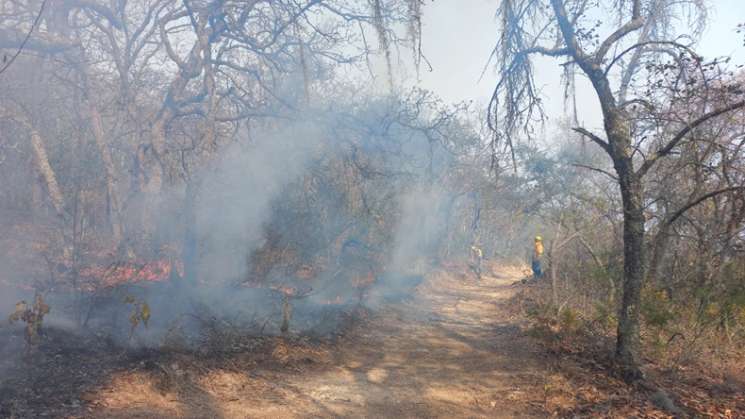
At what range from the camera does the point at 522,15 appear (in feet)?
21.2

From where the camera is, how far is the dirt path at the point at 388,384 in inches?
185

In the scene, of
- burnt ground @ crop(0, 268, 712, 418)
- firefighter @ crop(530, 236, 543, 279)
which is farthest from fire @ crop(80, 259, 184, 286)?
firefighter @ crop(530, 236, 543, 279)

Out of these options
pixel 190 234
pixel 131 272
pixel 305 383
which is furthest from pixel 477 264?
pixel 305 383

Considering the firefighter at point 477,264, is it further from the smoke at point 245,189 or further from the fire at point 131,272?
the fire at point 131,272

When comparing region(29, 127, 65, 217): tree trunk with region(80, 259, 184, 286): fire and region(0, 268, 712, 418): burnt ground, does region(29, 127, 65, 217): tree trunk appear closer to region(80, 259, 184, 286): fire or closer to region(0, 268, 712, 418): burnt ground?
region(80, 259, 184, 286): fire

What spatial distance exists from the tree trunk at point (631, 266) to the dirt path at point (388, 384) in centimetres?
105

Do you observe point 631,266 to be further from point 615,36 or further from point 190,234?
point 190,234

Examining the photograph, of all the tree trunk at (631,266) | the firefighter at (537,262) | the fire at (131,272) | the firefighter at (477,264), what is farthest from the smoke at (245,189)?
the firefighter at (477,264)

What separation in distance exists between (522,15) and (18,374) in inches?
278

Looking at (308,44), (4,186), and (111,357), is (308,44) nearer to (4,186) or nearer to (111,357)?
(111,357)

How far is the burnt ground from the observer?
14.5 feet

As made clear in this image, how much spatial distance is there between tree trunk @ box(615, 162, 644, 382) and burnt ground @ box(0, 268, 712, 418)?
1.52 feet

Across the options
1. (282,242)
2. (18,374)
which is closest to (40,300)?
(18,374)

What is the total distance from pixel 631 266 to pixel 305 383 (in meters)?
4.04
